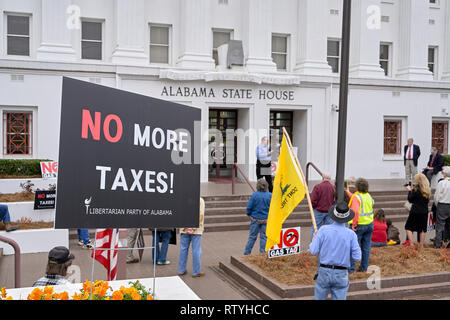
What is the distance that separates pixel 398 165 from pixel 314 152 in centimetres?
462

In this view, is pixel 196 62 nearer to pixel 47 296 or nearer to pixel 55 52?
pixel 55 52

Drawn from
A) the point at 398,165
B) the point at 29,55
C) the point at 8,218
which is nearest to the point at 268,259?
the point at 8,218

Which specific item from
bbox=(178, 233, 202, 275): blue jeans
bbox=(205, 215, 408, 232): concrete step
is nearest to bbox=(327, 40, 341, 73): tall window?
bbox=(205, 215, 408, 232): concrete step

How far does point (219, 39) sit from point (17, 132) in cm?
936

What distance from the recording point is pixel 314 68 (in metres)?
20.7

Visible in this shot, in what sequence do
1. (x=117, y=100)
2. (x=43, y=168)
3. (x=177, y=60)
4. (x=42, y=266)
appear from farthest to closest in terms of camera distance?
(x=177, y=60) < (x=43, y=168) < (x=42, y=266) < (x=117, y=100)

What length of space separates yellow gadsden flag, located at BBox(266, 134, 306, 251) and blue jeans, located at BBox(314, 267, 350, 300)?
81.5 inches

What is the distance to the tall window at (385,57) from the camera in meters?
23.0

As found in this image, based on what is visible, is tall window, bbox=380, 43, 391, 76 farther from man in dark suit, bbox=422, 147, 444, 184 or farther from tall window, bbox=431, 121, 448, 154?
man in dark suit, bbox=422, 147, 444, 184

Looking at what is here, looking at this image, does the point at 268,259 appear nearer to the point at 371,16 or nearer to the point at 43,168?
the point at 43,168

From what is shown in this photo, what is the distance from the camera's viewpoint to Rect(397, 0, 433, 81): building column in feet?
72.9

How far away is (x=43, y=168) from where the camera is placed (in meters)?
14.8

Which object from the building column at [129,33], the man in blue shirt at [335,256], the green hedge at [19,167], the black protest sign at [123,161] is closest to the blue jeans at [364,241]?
the man in blue shirt at [335,256]

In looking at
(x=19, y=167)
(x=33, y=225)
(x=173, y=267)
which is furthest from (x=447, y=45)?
(x=33, y=225)
